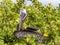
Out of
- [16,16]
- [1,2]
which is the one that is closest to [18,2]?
[1,2]

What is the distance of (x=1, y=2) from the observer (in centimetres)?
716

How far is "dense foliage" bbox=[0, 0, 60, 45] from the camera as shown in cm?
458

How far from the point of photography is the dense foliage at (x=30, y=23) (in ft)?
15.0

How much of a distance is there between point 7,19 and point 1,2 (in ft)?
4.02

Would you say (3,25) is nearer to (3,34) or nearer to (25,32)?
(3,34)

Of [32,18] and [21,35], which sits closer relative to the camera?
[21,35]

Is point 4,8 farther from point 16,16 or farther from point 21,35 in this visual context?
point 21,35

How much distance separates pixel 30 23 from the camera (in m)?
5.99

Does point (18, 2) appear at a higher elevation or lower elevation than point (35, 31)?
higher

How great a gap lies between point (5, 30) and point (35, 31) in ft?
2.35

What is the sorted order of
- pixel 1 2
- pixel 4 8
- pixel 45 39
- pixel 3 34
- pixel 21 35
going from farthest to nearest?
pixel 1 2 → pixel 4 8 → pixel 45 39 → pixel 3 34 → pixel 21 35

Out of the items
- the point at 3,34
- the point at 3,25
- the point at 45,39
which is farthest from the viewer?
the point at 3,25

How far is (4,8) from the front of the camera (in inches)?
265

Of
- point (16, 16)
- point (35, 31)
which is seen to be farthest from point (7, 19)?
point (35, 31)
